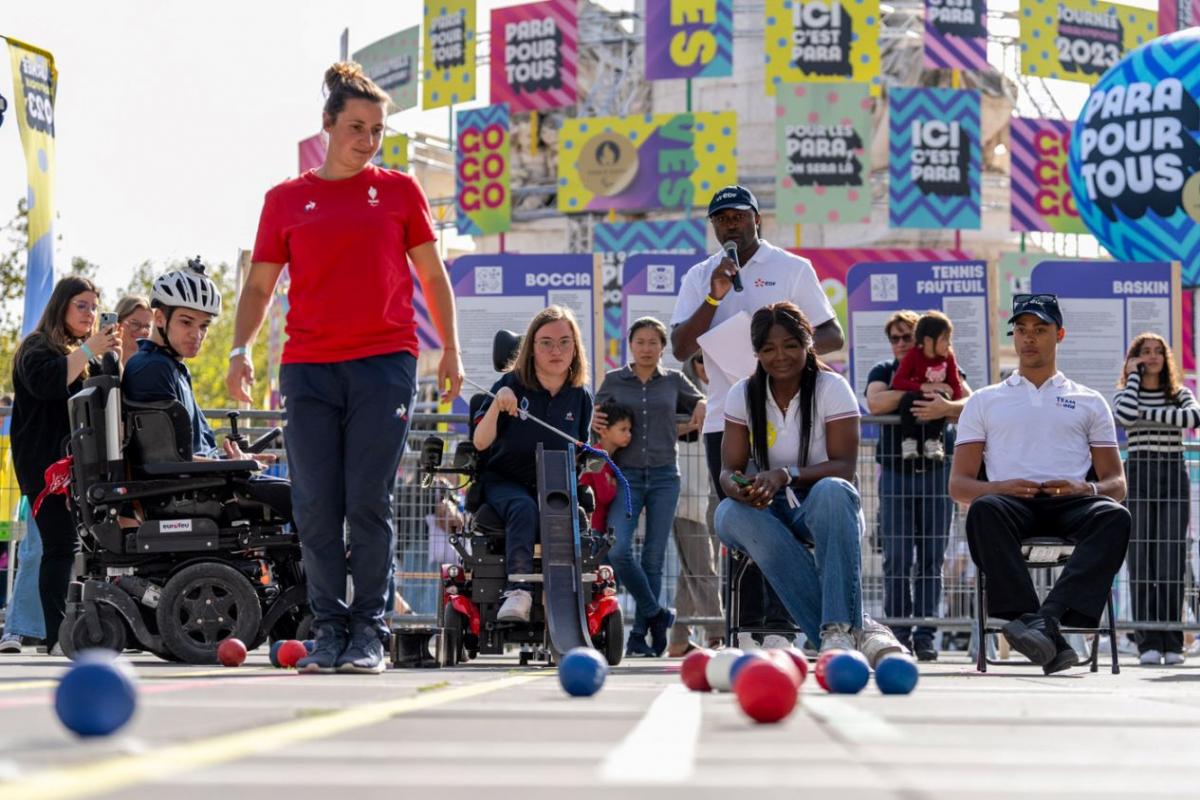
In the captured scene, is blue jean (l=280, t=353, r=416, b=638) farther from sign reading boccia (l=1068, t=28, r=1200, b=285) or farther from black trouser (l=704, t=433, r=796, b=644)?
sign reading boccia (l=1068, t=28, r=1200, b=285)

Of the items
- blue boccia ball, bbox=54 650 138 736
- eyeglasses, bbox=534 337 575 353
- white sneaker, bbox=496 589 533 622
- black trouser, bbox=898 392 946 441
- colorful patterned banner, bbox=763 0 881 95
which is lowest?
white sneaker, bbox=496 589 533 622

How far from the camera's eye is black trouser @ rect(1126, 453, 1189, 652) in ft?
34.9

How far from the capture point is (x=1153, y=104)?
22.3 m

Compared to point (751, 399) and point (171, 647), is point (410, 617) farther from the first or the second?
point (751, 399)

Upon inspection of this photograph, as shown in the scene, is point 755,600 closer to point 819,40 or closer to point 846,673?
point 846,673

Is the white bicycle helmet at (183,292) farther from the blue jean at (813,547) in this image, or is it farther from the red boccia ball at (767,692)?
the red boccia ball at (767,692)

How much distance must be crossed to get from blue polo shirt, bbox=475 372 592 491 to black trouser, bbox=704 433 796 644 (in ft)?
2.34

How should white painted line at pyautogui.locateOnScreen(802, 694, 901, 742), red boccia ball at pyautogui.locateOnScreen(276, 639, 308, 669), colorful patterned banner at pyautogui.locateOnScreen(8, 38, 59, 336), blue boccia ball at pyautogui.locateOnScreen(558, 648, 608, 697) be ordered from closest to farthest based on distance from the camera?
white painted line at pyautogui.locateOnScreen(802, 694, 901, 742) → blue boccia ball at pyautogui.locateOnScreen(558, 648, 608, 697) → red boccia ball at pyautogui.locateOnScreen(276, 639, 308, 669) → colorful patterned banner at pyautogui.locateOnScreen(8, 38, 59, 336)

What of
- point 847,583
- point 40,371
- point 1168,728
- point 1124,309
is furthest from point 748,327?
point 1124,309

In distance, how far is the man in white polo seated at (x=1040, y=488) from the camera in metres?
7.69

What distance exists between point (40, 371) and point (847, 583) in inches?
152

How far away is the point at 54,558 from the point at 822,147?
32.3 m

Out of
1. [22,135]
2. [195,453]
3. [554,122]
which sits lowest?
[195,453]

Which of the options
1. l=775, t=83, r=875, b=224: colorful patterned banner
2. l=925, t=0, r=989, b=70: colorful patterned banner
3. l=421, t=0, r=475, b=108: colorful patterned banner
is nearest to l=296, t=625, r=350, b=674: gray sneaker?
l=775, t=83, r=875, b=224: colorful patterned banner
